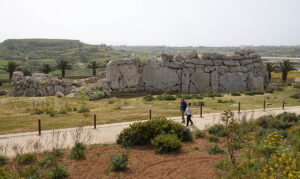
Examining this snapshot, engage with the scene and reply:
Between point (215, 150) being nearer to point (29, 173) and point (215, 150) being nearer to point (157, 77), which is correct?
point (29, 173)

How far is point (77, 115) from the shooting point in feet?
61.5

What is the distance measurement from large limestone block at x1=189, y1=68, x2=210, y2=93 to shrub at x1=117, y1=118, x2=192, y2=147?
786 inches

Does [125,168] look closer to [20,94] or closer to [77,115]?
[77,115]

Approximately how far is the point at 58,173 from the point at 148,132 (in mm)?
4596

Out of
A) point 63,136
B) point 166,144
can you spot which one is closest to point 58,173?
point 166,144

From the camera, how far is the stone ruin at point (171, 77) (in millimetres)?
29422

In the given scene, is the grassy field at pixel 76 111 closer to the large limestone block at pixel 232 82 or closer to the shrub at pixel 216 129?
the shrub at pixel 216 129

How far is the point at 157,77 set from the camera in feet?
101

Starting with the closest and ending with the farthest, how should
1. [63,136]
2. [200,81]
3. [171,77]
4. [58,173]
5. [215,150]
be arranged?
[58,173], [215,150], [63,136], [171,77], [200,81]

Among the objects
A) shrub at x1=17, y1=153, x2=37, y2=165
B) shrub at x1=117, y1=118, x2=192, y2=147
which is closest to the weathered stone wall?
shrub at x1=117, y1=118, x2=192, y2=147

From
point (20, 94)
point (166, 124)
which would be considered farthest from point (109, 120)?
point (20, 94)

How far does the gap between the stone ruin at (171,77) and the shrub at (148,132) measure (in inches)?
A: 642

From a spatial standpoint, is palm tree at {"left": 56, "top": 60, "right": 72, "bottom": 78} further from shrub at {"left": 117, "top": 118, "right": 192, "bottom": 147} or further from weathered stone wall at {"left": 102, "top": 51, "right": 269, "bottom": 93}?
shrub at {"left": 117, "top": 118, "right": 192, "bottom": 147}

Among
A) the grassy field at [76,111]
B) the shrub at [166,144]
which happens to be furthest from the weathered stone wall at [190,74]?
the shrub at [166,144]
